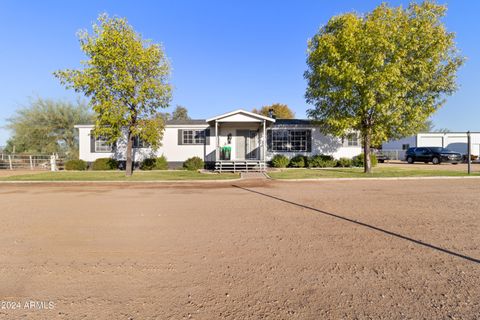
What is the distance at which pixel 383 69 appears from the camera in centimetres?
1315

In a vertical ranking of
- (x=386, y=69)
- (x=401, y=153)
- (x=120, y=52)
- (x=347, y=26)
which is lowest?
(x=401, y=153)

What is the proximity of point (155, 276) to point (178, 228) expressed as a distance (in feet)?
6.35

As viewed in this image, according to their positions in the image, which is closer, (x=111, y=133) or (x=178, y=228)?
(x=178, y=228)

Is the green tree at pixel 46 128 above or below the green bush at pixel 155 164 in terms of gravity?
above

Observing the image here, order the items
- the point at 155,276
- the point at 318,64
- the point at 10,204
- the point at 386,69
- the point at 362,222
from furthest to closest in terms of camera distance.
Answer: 1. the point at 318,64
2. the point at 386,69
3. the point at 10,204
4. the point at 362,222
5. the point at 155,276

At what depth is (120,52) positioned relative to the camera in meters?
13.5

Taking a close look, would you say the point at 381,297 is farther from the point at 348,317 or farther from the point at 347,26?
the point at 347,26

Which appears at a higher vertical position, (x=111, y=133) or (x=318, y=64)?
(x=318, y=64)

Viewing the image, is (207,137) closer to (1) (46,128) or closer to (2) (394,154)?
(1) (46,128)

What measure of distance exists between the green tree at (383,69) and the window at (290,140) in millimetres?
4329

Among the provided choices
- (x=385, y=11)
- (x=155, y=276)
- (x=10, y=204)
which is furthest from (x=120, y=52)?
(x=385, y=11)

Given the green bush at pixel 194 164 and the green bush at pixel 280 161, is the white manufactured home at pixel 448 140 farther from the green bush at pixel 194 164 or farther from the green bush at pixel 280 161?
the green bush at pixel 194 164

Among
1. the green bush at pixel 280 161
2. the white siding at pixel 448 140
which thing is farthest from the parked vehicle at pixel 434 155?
the green bush at pixel 280 161

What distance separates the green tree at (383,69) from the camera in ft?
43.4
